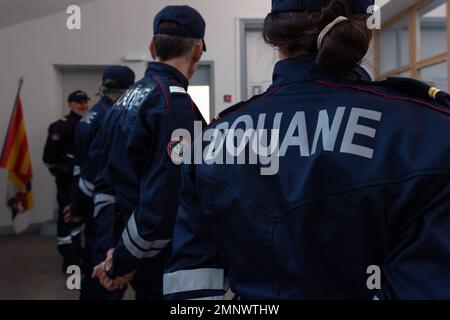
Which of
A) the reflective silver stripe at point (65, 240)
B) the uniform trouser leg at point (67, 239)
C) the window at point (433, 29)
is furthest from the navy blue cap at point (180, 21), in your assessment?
the window at point (433, 29)

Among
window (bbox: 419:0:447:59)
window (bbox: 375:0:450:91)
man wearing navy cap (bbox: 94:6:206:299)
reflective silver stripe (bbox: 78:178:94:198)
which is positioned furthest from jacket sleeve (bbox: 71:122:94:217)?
window (bbox: 419:0:447:59)

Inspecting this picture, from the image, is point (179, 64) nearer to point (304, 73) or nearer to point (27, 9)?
point (304, 73)

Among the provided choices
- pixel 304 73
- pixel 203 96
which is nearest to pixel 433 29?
pixel 203 96

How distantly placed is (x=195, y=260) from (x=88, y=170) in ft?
4.59

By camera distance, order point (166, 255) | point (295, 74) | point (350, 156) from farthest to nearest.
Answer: point (166, 255)
point (295, 74)
point (350, 156)

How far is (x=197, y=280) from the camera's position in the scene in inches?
32.8

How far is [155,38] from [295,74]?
2.83ft

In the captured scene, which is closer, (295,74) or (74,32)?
(295,74)

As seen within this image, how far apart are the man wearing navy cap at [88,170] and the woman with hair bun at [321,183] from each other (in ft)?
4.69

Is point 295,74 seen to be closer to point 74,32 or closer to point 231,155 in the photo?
point 231,155

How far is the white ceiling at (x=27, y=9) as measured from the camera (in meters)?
4.46

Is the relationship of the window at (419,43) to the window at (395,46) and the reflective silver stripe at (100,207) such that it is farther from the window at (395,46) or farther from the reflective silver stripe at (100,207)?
the reflective silver stripe at (100,207)
